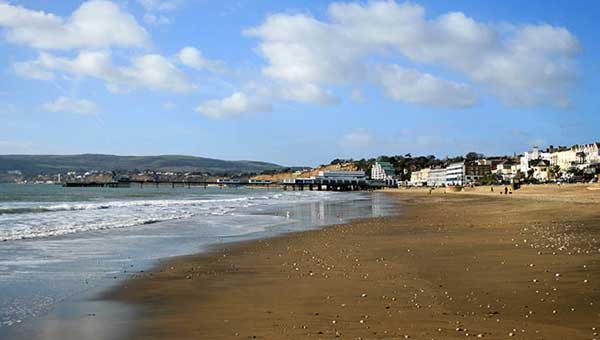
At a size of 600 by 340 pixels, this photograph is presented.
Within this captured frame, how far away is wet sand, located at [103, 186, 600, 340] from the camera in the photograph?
6.32 metres

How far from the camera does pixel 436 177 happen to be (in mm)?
174750

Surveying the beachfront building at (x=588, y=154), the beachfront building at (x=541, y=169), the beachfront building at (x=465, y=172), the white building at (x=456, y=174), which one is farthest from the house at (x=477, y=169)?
the beachfront building at (x=588, y=154)

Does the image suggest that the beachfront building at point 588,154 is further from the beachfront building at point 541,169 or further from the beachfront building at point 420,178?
the beachfront building at point 420,178

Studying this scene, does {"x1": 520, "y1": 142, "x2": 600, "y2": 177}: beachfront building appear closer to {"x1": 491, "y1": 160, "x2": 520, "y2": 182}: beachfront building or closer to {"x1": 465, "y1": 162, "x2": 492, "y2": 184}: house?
{"x1": 491, "y1": 160, "x2": 520, "y2": 182}: beachfront building

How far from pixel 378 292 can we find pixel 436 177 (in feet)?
561

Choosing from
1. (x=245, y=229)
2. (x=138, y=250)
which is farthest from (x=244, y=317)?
(x=245, y=229)

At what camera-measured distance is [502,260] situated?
36.9ft

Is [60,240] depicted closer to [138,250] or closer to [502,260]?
[138,250]

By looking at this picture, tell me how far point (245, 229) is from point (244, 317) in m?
15.3

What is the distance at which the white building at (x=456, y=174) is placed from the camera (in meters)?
157

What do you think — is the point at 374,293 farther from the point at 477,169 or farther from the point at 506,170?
the point at 477,169

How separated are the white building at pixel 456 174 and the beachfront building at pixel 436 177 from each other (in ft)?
11.8

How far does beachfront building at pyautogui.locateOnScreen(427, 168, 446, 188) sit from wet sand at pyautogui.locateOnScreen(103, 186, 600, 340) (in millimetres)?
160117

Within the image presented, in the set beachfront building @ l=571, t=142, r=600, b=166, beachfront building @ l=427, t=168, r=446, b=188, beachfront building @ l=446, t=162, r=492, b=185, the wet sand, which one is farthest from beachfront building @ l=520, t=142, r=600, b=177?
the wet sand
